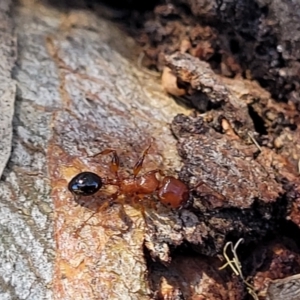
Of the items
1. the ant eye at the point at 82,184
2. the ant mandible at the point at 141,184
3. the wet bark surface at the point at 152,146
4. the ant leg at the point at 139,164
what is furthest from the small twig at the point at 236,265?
the ant eye at the point at 82,184

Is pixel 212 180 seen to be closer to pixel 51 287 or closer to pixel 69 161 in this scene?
pixel 69 161

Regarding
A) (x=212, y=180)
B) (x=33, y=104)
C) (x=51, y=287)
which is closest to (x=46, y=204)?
(x=51, y=287)

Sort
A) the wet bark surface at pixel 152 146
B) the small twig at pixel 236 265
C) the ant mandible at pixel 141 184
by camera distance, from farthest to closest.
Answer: the small twig at pixel 236 265
the ant mandible at pixel 141 184
the wet bark surface at pixel 152 146

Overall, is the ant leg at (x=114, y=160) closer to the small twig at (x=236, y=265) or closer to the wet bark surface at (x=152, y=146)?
the wet bark surface at (x=152, y=146)

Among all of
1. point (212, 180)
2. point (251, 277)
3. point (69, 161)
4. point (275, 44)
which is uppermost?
point (275, 44)

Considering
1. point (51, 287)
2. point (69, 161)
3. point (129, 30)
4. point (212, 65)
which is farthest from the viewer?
point (129, 30)

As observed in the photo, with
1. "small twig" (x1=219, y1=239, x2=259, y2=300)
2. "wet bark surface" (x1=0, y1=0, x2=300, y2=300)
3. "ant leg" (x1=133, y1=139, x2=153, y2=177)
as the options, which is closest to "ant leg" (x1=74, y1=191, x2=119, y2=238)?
"wet bark surface" (x1=0, y1=0, x2=300, y2=300)

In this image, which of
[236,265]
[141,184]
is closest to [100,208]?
[141,184]

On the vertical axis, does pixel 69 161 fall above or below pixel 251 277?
above
